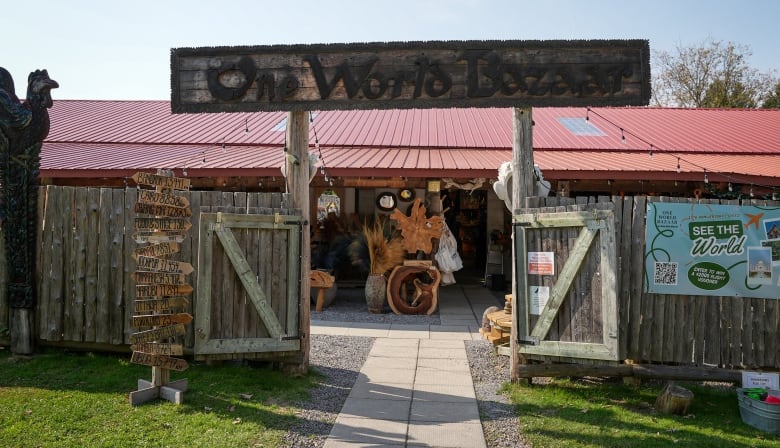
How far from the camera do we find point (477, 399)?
5.10 meters

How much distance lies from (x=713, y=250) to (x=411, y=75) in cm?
333

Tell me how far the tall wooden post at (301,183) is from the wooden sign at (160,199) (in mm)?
1148

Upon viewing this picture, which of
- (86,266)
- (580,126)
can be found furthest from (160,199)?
(580,126)

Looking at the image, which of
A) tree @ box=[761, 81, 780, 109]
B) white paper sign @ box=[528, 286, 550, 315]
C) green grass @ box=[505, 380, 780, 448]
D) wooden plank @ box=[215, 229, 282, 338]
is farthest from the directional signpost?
tree @ box=[761, 81, 780, 109]

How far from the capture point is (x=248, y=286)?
5.29 m

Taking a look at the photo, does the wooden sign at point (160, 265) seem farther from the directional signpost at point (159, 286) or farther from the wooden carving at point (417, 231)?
the wooden carving at point (417, 231)

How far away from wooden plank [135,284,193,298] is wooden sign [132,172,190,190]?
893 mm

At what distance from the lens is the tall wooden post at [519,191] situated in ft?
17.7

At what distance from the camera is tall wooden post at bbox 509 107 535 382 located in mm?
5388

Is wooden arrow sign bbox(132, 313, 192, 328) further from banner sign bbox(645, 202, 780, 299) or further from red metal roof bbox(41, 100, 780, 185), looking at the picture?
red metal roof bbox(41, 100, 780, 185)

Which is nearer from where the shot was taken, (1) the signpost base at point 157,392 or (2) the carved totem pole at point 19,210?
(1) the signpost base at point 157,392

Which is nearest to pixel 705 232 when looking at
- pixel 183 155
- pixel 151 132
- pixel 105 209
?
pixel 105 209

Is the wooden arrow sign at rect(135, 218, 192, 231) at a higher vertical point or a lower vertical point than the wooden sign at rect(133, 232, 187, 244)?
higher

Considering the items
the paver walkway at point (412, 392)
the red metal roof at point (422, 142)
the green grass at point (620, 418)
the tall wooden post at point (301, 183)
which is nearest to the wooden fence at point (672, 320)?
the green grass at point (620, 418)
